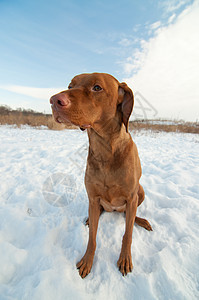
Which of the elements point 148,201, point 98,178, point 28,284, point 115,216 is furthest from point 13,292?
point 148,201

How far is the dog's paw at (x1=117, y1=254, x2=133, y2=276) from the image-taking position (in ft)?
4.07

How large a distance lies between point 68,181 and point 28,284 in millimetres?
1849

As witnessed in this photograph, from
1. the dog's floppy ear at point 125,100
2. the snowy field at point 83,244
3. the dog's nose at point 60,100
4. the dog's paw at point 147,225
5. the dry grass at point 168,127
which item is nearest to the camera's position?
the dog's nose at point 60,100

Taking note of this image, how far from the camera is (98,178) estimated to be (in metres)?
1.31

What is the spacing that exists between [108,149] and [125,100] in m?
0.47

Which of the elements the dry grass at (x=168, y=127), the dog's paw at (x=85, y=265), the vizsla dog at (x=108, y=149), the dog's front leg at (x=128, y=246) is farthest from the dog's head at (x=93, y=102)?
the dry grass at (x=168, y=127)

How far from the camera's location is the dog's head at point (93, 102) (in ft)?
3.12

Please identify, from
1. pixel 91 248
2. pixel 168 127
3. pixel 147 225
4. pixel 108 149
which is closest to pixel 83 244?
pixel 91 248

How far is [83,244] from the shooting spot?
1.50 meters

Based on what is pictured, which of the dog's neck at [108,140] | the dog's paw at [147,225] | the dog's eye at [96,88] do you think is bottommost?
the dog's paw at [147,225]

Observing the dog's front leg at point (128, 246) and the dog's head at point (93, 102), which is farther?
the dog's front leg at point (128, 246)

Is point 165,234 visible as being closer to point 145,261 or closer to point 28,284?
point 145,261

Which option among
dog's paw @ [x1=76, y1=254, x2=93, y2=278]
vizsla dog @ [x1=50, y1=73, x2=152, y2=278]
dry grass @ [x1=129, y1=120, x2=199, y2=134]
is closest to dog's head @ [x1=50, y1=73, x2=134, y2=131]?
vizsla dog @ [x1=50, y1=73, x2=152, y2=278]

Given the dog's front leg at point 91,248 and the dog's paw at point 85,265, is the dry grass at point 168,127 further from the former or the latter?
the dog's paw at point 85,265
